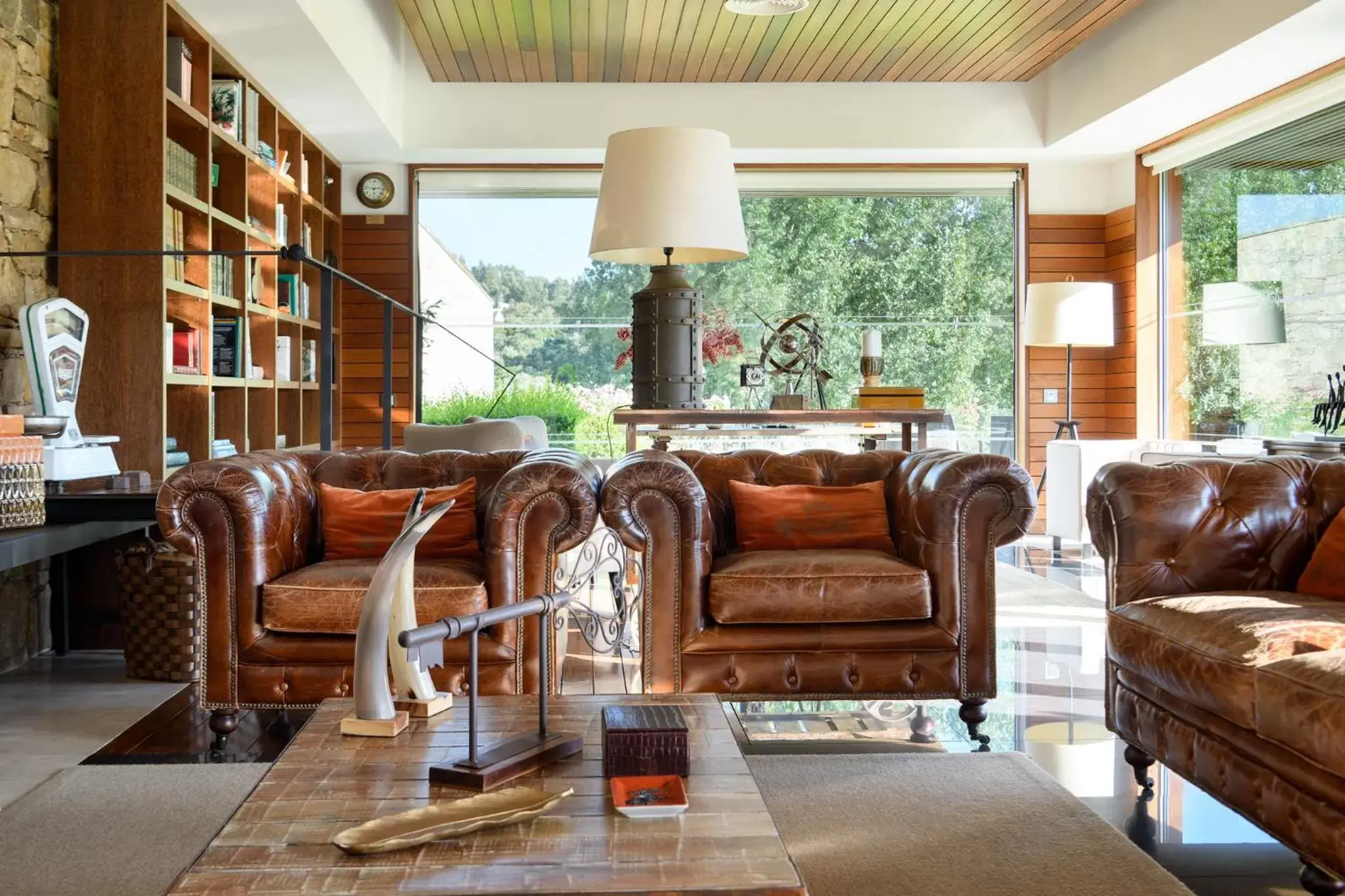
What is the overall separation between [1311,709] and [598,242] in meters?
2.72

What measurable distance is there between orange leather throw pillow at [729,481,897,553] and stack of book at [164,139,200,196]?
2.79 meters

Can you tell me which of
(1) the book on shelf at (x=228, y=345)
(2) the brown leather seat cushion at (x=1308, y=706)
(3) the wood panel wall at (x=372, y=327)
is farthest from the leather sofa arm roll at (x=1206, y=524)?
(3) the wood panel wall at (x=372, y=327)

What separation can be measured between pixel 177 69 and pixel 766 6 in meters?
2.68

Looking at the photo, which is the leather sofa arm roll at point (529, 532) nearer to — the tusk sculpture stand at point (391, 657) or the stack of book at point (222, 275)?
the tusk sculpture stand at point (391, 657)

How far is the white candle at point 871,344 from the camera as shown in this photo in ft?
16.3

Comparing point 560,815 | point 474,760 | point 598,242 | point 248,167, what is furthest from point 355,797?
point 248,167

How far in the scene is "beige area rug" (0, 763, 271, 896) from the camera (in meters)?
2.27

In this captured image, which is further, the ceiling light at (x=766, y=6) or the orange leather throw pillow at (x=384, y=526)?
the ceiling light at (x=766, y=6)

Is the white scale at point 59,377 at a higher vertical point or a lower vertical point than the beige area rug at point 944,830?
higher

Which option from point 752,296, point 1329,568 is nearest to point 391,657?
point 1329,568

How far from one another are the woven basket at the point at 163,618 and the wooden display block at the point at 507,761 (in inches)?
99.0

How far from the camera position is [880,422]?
4707 mm

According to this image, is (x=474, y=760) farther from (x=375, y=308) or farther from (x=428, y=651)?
(x=375, y=308)

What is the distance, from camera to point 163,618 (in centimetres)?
405
